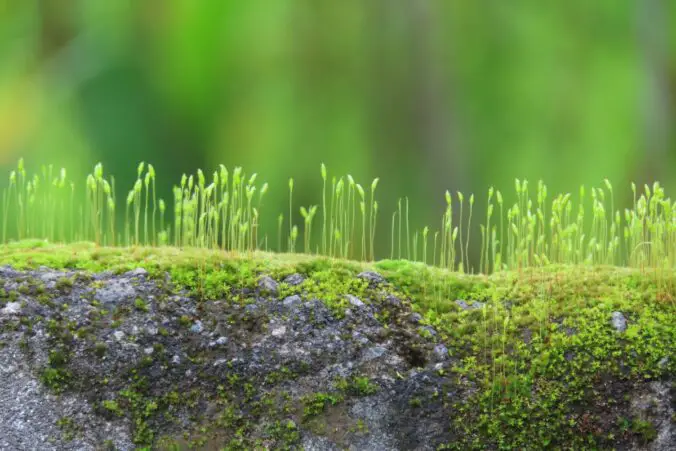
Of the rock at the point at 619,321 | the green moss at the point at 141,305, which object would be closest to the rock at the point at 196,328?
the green moss at the point at 141,305

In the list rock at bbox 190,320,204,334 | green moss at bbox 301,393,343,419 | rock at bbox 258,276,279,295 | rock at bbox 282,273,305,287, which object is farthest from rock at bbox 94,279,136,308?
green moss at bbox 301,393,343,419

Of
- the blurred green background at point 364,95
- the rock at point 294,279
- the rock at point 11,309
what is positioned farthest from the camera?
the blurred green background at point 364,95

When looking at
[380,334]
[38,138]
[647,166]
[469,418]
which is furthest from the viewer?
[38,138]

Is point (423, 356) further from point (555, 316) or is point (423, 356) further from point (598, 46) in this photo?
point (598, 46)

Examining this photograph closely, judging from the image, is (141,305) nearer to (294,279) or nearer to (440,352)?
(294,279)

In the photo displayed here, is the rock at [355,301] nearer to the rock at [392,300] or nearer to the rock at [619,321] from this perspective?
the rock at [392,300]

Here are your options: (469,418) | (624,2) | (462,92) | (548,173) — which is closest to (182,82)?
(462,92)

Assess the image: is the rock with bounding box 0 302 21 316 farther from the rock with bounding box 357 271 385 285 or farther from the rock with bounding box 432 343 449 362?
the rock with bounding box 432 343 449 362
